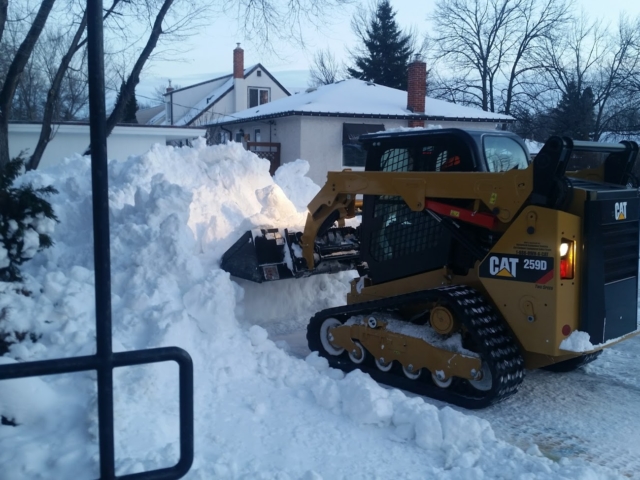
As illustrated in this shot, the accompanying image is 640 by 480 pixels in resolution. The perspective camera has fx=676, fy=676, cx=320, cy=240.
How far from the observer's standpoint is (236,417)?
17.0 ft

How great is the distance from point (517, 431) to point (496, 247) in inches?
60.0

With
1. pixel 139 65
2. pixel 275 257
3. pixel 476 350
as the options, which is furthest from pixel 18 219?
pixel 139 65

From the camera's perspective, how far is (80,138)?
23047 mm

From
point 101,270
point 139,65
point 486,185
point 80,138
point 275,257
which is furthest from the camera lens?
point 80,138

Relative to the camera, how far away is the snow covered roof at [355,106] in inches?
937

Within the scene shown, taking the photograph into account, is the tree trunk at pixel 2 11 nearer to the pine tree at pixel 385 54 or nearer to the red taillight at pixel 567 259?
the red taillight at pixel 567 259

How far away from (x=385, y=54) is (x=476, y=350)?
39144mm

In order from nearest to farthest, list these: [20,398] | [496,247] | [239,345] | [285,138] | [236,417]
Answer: [20,398] < [236,417] < [496,247] < [239,345] < [285,138]

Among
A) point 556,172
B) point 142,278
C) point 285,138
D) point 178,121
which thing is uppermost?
point 178,121

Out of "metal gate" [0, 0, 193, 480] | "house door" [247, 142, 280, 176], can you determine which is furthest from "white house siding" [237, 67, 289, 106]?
"metal gate" [0, 0, 193, 480]

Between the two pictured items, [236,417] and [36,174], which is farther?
[36,174]

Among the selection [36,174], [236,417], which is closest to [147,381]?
[236,417]

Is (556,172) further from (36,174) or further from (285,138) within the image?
(285,138)

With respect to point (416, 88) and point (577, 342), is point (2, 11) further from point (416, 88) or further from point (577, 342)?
point (416, 88)
